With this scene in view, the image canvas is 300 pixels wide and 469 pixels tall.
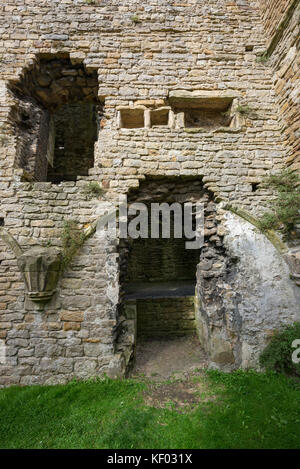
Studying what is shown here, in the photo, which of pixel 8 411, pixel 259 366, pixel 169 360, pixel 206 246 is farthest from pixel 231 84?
pixel 8 411

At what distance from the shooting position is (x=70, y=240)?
3.66 metres

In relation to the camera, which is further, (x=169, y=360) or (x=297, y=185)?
(x=169, y=360)

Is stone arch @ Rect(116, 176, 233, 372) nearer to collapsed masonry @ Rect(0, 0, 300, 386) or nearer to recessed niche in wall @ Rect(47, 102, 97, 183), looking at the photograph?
collapsed masonry @ Rect(0, 0, 300, 386)

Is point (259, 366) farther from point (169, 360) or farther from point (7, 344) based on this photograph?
point (7, 344)

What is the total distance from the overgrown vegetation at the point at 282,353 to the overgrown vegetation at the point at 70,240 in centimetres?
348

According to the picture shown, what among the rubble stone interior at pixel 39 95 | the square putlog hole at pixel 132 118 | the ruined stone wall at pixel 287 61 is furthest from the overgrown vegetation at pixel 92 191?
the ruined stone wall at pixel 287 61

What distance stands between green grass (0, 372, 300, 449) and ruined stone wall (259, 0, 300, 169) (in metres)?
3.66

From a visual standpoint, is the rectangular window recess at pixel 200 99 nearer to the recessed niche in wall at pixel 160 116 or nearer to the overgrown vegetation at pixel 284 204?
the recessed niche in wall at pixel 160 116

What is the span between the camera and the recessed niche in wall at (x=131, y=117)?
425 centimetres

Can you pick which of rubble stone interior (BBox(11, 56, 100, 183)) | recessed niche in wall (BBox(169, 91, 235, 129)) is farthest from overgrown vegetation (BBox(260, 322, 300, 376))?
rubble stone interior (BBox(11, 56, 100, 183))

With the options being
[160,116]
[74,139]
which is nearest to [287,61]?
[160,116]

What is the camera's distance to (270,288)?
369 cm

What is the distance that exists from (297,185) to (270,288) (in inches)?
72.5

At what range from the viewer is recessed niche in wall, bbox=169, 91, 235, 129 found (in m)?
4.29
